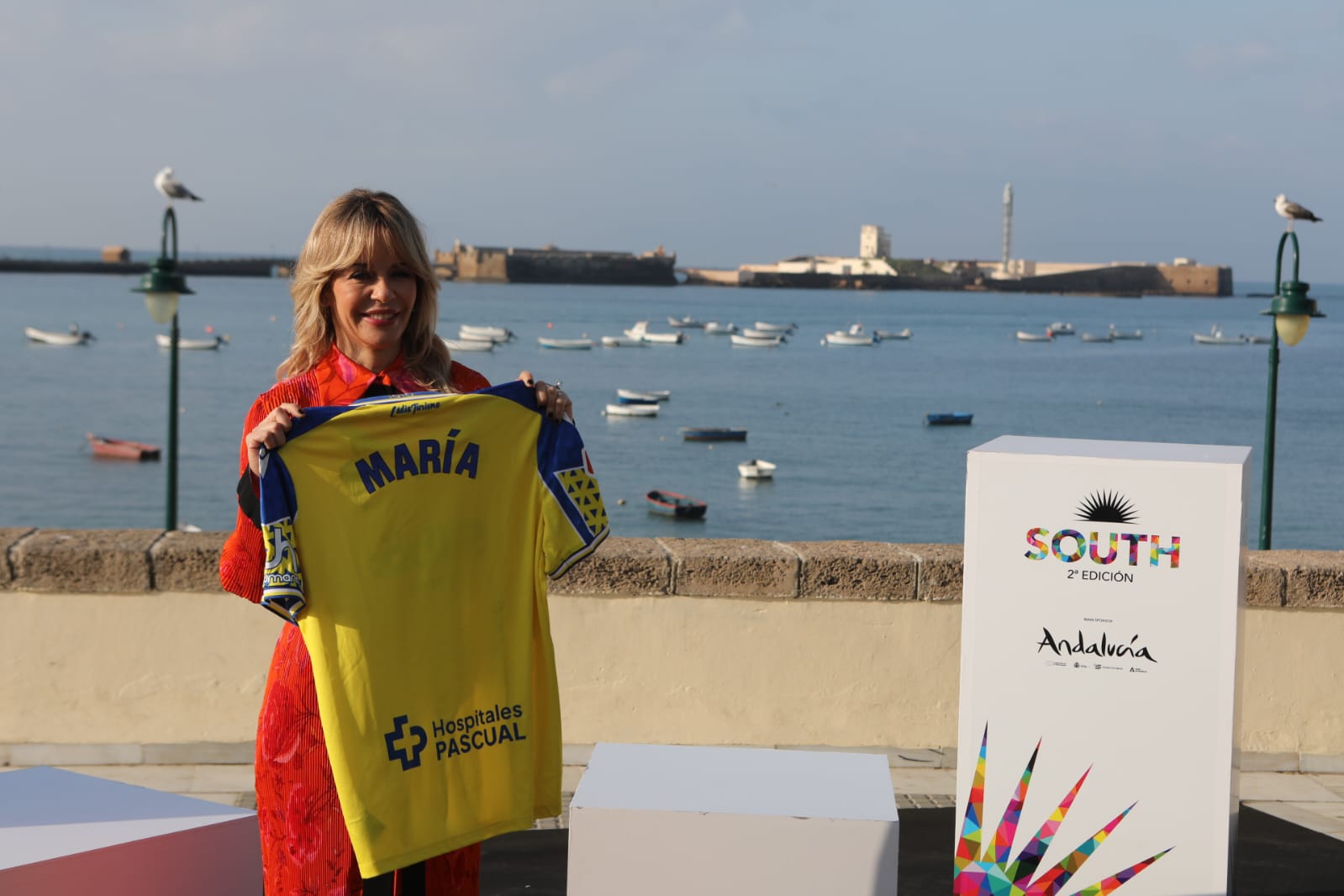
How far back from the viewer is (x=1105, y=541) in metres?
4.20

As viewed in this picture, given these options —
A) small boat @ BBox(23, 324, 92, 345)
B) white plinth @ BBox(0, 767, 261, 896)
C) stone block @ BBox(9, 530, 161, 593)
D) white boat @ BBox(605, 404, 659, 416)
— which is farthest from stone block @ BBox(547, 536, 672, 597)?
small boat @ BBox(23, 324, 92, 345)

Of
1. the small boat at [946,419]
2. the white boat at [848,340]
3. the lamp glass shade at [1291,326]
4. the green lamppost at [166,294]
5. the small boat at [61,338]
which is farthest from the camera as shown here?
the white boat at [848,340]

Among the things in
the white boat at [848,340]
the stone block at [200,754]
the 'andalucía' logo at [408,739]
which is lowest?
the stone block at [200,754]

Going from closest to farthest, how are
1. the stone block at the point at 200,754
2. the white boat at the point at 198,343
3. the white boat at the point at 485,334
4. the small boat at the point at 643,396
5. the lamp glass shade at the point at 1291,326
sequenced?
the stone block at the point at 200,754 → the lamp glass shade at the point at 1291,326 → the small boat at the point at 643,396 → the white boat at the point at 198,343 → the white boat at the point at 485,334

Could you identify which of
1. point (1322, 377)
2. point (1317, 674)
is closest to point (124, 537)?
point (1317, 674)

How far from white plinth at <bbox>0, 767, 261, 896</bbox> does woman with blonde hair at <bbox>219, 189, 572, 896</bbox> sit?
0.65 meters

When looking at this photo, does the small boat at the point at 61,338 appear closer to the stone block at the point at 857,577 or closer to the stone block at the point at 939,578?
the stone block at the point at 857,577

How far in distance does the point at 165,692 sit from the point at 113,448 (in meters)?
64.8

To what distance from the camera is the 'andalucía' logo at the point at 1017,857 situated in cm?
433

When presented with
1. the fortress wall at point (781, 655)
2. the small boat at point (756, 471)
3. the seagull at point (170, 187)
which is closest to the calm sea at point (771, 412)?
the small boat at point (756, 471)

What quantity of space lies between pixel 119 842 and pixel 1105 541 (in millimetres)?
2724

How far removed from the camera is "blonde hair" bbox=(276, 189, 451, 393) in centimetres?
308

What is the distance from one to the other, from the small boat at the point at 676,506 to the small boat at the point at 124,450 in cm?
2661

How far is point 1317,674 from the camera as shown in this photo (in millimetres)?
6039
